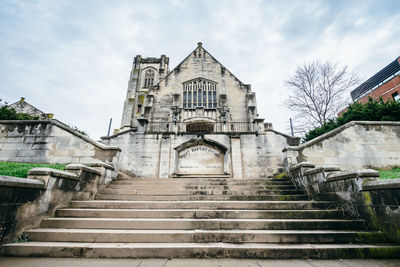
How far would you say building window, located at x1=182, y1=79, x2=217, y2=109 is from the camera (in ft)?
57.6

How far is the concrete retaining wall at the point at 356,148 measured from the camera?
777 centimetres

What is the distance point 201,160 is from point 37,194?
7.75 m

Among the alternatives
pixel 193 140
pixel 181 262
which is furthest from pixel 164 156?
pixel 181 262

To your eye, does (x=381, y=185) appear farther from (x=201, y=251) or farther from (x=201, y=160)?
(x=201, y=160)

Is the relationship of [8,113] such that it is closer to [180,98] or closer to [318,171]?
[180,98]

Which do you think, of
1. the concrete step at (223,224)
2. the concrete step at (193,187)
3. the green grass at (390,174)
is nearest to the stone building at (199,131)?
the concrete step at (193,187)

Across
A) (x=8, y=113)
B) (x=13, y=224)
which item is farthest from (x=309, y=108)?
(x=8, y=113)

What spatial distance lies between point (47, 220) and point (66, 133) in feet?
20.0

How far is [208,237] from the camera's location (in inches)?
132

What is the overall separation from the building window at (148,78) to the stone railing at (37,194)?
25838 mm

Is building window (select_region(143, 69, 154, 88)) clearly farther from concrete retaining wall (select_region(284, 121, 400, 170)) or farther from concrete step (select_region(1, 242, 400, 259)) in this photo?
concrete step (select_region(1, 242, 400, 259))

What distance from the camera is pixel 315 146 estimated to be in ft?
26.1

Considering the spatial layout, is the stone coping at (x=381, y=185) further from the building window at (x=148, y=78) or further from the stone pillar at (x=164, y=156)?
the building window at (x=148, y=78)

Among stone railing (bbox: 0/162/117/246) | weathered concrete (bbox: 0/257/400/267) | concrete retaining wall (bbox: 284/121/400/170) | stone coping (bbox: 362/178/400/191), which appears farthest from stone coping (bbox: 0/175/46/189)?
concrete retaining wall (bbox: 284/121/400/170)
